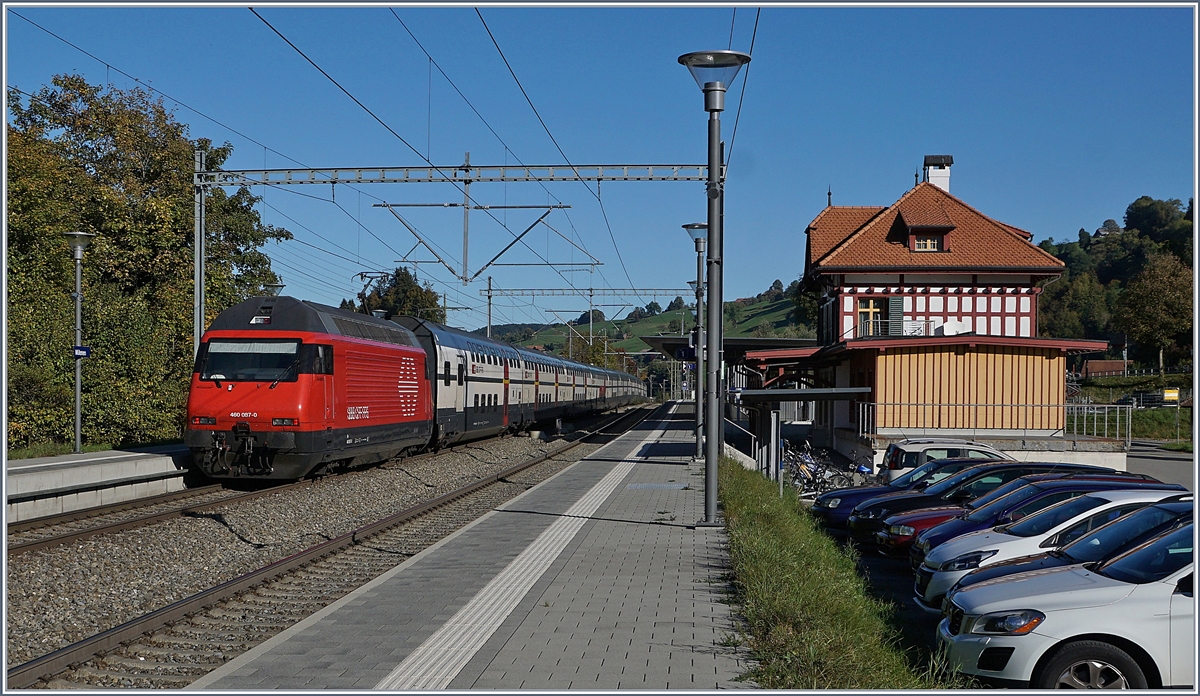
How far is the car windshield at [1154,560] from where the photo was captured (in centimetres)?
709

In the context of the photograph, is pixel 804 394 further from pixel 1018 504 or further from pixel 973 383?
pixel 1018 504

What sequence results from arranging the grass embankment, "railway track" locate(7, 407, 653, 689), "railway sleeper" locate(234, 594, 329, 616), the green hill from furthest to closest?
→ the green hill → "railway sleeper" locate(234, 594, 329, 616) → "railway track" locate(7, 407, 653, 689) → the grass embankment

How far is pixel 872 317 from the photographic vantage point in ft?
127

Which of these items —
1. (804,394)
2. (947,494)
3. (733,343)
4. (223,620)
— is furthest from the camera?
(733,343)

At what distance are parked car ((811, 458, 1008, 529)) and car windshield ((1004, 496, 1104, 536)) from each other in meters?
5.01

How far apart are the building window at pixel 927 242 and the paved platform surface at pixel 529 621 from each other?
2737 cm

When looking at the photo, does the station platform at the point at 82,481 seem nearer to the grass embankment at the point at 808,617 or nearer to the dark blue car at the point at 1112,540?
the grass embankment at the point at 808,617

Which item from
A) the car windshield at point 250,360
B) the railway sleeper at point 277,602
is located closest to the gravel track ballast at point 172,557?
the railway sleeper at point 277,602

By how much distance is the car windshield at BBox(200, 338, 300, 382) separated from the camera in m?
17.4

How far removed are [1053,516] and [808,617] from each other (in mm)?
4226

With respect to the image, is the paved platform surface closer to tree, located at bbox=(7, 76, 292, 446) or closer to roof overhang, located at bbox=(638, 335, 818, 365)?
tree, located at bbox=(7, 76, 292, 446)

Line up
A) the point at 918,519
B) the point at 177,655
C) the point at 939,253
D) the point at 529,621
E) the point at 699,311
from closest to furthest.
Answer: the point at 177,655, the point at 529,621, the point at 918,519, the point at 699,311, the point at 939,253

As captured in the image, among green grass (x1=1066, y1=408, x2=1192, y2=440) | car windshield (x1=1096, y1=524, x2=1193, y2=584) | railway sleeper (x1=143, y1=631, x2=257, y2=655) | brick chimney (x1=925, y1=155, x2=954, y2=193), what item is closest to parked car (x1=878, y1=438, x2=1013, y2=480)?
car windshield (x1=1096, y1=524, x2=1193, y2=584)

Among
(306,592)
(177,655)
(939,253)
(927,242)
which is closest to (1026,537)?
(306,592)
